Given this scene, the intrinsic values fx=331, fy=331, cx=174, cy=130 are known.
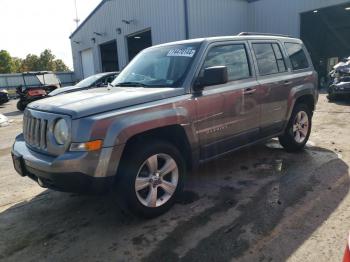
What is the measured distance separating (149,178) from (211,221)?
0.79m

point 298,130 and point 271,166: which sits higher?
point 298,130

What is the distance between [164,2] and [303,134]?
14482 mm

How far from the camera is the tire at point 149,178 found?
10.8 ft

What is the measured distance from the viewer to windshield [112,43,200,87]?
396 cm

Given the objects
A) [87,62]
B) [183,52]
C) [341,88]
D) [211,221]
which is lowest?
[211,221]

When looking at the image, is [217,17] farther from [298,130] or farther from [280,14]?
[298,130]

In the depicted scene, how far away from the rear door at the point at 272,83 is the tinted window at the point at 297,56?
253mm

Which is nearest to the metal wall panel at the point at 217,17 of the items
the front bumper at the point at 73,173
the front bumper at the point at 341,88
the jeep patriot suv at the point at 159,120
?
the front bumper at the point at 341,88

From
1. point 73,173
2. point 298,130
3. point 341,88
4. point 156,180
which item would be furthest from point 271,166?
point 341,88

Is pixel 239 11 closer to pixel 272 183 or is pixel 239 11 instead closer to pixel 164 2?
pixel 164 2

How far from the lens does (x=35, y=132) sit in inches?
138

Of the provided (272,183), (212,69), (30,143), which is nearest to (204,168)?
(272,183)

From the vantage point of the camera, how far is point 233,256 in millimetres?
2832

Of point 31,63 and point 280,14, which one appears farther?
point 31,63
